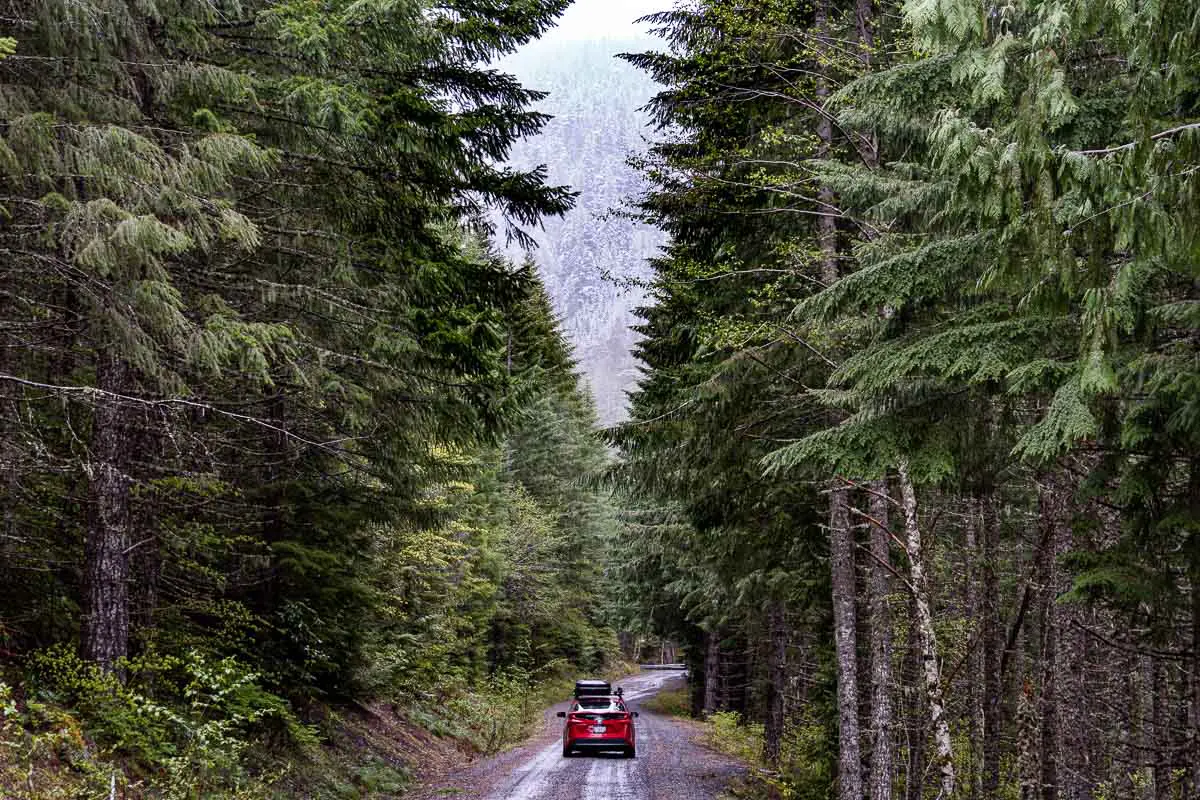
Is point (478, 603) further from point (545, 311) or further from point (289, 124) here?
point (289, 124)

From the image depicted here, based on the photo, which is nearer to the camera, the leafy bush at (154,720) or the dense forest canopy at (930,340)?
the dense forest canopy at (930,340)

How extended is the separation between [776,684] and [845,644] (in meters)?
10.2

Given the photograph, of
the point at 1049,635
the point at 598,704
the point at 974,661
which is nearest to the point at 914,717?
the point at 974,661

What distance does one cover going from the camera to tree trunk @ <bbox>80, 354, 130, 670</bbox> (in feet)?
28.9

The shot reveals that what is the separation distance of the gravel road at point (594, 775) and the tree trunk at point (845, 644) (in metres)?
3.37

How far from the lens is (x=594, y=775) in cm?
1559

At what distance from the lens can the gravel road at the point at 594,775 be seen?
532 inches

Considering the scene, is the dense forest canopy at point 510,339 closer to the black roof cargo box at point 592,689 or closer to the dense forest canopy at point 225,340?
the dense forest canopy at point 225,340

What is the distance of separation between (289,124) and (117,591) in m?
5.79

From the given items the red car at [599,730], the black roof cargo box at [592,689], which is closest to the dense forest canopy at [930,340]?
the red car at [599,730]

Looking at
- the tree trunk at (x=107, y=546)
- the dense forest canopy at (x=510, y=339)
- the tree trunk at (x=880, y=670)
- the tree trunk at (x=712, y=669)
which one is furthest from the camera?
the tree trunk at (x=712, y=669)

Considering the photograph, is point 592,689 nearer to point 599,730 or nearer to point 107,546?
point 599,730

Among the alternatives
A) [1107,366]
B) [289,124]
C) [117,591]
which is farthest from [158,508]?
[1107,366]

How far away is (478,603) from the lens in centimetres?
3145
